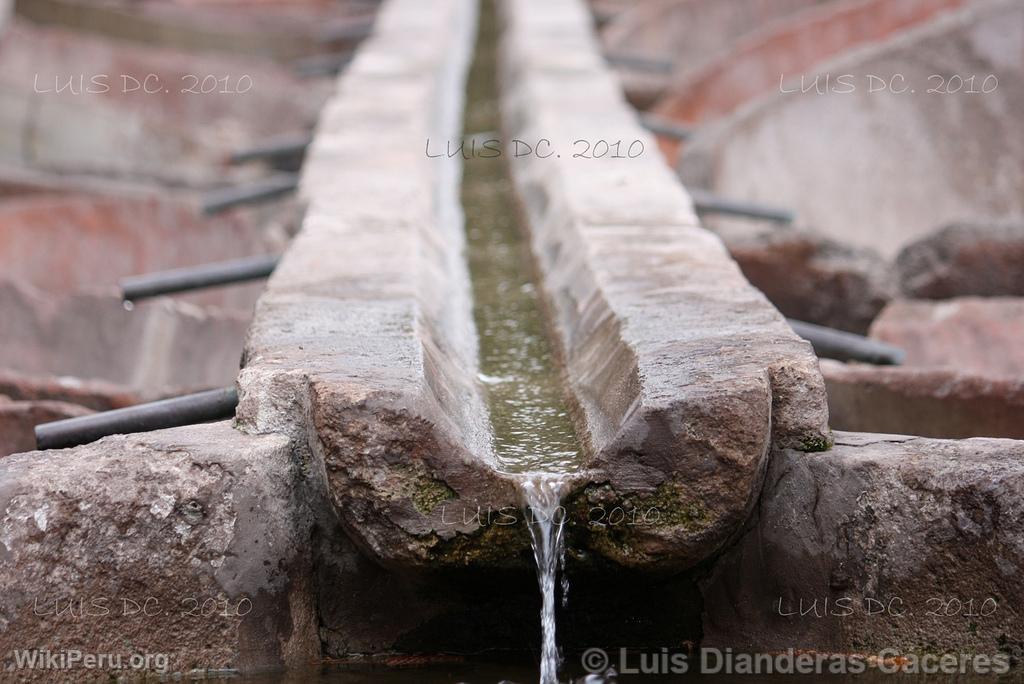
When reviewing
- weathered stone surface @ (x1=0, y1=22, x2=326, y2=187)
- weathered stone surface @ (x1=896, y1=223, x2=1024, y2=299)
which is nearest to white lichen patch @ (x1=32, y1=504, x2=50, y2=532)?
weathered stone surface @ (x1=896, y1=223, x2=1024, y2=299)

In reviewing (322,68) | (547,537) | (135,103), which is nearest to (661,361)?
(547,537)

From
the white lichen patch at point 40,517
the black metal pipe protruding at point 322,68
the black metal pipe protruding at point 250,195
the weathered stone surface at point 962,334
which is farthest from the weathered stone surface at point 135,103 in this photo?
the white lichen patch at point 40,517

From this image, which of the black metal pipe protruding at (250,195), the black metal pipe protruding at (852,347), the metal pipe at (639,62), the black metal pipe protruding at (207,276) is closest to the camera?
the black metal pipe protruding at (852,347)

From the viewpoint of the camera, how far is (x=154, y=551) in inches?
118

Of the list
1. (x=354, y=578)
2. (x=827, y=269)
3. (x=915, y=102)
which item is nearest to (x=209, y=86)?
(x=915, y=102)

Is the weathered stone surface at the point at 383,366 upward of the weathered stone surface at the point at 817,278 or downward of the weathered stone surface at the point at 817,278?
downward

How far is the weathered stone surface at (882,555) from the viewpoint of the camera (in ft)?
9.77

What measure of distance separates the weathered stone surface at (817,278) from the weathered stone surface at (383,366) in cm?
113

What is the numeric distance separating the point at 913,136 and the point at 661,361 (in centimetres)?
547

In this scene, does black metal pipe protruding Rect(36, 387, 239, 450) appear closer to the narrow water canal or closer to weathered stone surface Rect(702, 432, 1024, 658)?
the narrow water canal

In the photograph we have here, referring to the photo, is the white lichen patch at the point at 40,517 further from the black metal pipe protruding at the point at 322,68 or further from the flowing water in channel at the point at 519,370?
the black metal pipe protruding at the point at 322,68

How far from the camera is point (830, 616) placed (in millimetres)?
3100

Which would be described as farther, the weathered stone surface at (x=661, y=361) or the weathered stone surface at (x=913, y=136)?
the weathered stone surface at (x=913, y=136)

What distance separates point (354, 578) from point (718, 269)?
144 centimetres
